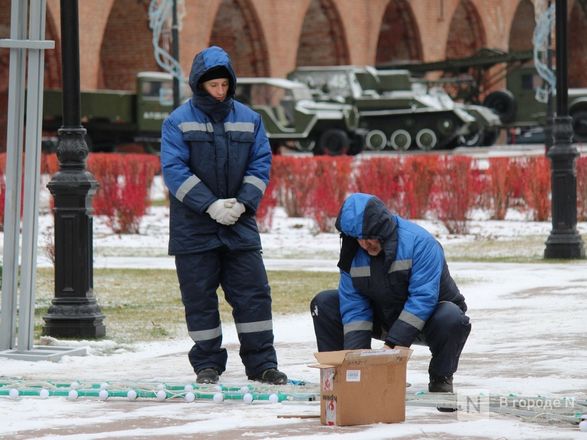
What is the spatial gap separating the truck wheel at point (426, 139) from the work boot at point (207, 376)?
33992 mm

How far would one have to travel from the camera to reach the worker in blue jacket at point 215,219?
759 cm

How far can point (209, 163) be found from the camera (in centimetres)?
764

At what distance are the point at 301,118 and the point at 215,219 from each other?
105 feet

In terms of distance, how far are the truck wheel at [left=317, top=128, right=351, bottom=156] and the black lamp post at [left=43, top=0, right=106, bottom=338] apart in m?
29.7

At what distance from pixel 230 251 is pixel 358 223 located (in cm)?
118

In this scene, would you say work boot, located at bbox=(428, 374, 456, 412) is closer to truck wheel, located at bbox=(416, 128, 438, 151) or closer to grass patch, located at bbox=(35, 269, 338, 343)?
grass patch, located at bbox=(35, 269, 338, 343)

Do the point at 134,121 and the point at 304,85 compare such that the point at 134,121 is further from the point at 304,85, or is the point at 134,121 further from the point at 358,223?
the point at 358,223

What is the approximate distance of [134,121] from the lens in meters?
39.6

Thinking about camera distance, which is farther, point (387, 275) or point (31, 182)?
point (31, 182)

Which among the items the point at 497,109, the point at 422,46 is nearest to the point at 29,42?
the point at 497,109

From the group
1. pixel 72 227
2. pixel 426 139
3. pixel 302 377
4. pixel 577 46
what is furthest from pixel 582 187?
pixel 577 46

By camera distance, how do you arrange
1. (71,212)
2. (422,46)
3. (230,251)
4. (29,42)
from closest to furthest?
(230,251) < (29,42) < (71,212) < (422,46)

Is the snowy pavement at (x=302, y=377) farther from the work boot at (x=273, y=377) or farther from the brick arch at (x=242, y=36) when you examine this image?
the brick arch at (x=242, y=36)

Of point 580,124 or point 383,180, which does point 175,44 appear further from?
point 580,124
